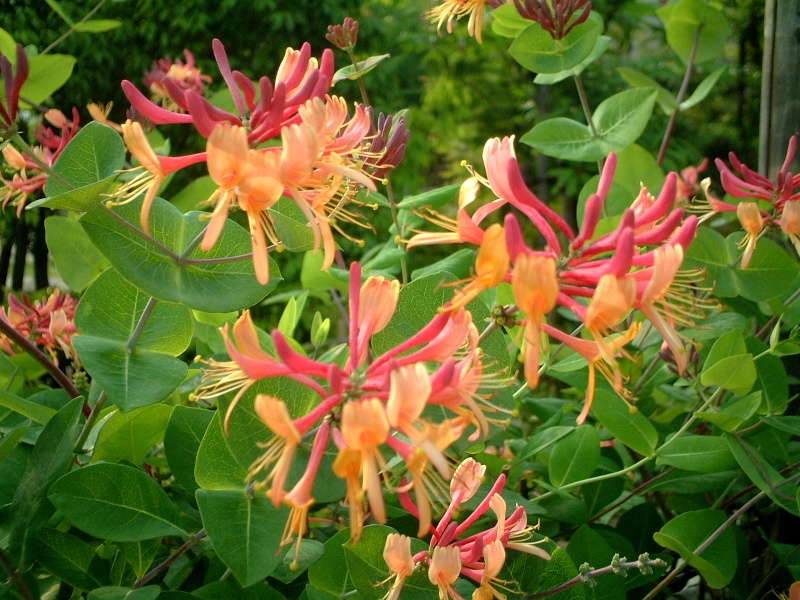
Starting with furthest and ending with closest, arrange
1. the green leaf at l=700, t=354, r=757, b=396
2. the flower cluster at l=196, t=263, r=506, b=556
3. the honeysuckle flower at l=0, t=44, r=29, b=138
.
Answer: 1. the green leaf at l=700, t=354, r=757, b=396
2. the honeysuckle flower at l=0, t=44, r=29, b=138
3. the flower cluster at l=196, t=263, r=506, b=556

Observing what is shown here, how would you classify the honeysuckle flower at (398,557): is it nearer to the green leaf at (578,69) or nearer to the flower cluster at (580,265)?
the flower cluster at (580,265)

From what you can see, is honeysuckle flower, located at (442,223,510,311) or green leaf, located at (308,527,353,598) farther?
green leaf, located at (308,527,353,598)

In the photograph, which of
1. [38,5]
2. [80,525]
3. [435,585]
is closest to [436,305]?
[435,585]

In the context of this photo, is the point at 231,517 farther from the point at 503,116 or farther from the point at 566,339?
the point at 503,116

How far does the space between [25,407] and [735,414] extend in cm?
75

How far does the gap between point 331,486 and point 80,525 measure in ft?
0.77

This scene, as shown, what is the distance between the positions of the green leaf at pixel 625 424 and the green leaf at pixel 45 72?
0.94 meters

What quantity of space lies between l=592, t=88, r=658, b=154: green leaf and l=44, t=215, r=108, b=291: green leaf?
785mm

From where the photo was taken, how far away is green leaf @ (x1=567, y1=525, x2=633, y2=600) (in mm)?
704

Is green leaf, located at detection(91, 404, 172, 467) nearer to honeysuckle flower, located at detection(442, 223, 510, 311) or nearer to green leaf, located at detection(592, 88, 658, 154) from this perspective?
honeysuckle flower, located at detection(442, 223, 510, 311)

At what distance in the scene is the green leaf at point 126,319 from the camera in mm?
657

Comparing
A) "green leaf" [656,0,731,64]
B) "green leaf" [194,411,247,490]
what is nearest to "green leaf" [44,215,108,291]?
"green leaf" [194,411,247,490]

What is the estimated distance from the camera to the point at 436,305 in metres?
0.61

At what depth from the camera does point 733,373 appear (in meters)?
0.75
